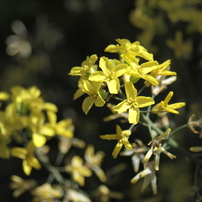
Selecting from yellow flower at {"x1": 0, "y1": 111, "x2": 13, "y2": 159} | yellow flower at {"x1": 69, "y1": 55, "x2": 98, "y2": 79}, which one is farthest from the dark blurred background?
yellow flower at {"x1": 69, "y1": 55, "x2": 98, "y2": 79}

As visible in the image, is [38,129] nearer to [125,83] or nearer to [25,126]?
[25,126]

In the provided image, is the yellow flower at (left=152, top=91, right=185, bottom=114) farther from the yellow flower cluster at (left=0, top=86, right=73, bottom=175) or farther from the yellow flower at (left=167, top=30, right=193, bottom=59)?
the yellow flower at (left=167, top=30, right=193, bottom=59)

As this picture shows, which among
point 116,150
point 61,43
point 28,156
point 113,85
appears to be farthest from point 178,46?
point 61,43

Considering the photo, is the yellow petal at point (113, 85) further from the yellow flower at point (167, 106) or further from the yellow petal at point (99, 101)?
the yellow flower at point (167, 106)

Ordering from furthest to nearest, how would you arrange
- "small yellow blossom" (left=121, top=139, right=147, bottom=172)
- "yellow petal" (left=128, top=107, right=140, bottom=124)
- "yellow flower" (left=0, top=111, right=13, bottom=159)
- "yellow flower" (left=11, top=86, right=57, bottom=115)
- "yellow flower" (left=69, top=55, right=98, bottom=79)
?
"yellow flower" (left=11, top=86, right=57, bottom=115) < "yellow flower" (left=0, top=111, right=13, bottom=159) < "small yellow blossom" (left=121, top=139, right=147, bottom=172) < "yellow flower" (left=69, top=55, right=98, bottom=79) < "yellow petal" (left=128, top=107, right=140, bottom=124)

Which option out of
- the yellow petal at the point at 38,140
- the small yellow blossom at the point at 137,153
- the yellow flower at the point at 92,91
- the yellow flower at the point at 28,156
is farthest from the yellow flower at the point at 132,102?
the yellow flower at the point at 28,156

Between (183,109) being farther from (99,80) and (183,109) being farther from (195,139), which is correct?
(99,80)
